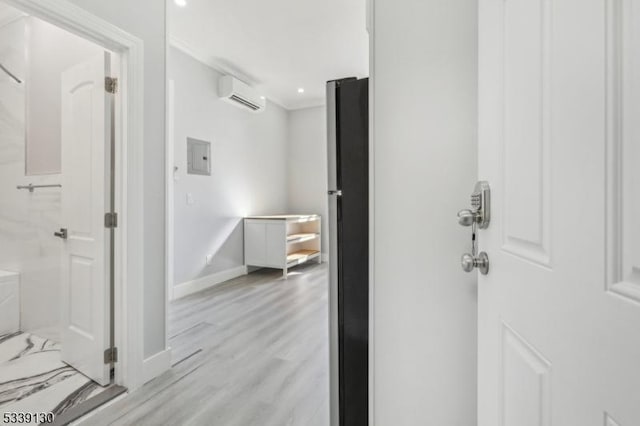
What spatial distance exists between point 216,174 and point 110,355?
2.70 m

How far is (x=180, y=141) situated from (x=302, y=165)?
2.52 metres

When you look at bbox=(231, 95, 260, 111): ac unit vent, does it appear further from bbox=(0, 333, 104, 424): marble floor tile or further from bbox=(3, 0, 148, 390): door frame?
bbox=(0, 333, 104, 424): marble floor tile

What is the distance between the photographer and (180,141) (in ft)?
11.6

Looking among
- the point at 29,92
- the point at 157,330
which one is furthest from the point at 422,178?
the point at 29,92

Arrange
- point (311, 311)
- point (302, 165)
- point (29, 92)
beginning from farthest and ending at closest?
point (302, 165)
point (311, 311)
point (29, 92)

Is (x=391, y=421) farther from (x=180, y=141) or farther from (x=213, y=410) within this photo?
(x=180, y=141)

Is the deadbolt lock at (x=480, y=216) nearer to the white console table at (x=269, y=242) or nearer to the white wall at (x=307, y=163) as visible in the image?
the white console table at (x=269, y=242)

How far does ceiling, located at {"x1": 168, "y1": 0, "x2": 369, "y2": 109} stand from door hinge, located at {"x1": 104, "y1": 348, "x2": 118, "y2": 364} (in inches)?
88.3

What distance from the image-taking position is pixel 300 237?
4.84 metres

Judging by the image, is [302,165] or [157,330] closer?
[157,330]

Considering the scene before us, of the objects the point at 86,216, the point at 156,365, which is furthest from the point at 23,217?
the point at 156,365

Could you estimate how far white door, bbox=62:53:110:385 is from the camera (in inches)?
67.9

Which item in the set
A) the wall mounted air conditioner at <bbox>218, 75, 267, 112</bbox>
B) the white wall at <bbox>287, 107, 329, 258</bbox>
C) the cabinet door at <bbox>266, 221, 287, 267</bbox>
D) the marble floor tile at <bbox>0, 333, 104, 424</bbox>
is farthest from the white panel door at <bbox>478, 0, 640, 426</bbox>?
the white wall at <bbox>287, 107, 329, 258</bbox>

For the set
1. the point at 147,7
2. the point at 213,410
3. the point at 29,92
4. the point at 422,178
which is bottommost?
the point at 213,410
